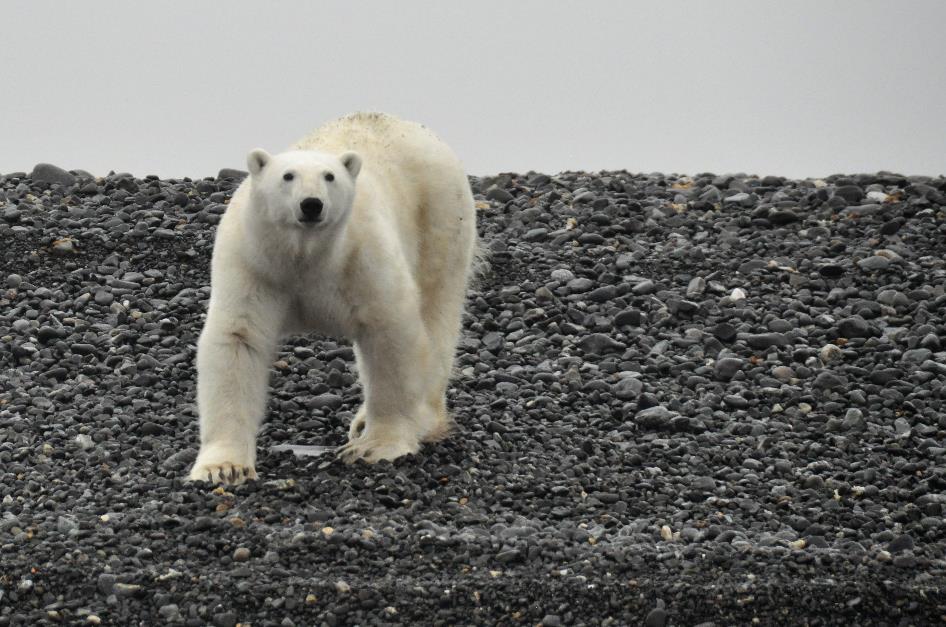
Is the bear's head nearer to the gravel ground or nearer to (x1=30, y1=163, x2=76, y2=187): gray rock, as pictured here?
the gravel ground

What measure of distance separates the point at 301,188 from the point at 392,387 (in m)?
1.20

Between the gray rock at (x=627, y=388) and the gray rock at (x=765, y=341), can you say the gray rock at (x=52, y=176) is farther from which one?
the gray rock at (x=765, y=341)

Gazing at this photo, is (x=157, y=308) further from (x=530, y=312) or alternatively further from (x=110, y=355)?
(x=530, y=312)

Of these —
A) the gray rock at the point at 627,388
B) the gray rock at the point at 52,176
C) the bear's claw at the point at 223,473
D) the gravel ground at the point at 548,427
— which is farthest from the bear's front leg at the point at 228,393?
the gray rock at the point at 52,176

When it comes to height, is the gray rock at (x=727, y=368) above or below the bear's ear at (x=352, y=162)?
below

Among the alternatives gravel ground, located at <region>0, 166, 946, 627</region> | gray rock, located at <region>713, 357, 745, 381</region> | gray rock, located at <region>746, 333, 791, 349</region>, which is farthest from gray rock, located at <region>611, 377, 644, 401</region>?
gray rock, located at <region>746, 333, 791, 349</region>

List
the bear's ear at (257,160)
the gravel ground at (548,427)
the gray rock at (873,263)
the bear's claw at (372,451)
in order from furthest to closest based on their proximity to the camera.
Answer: the gray rock at (873,263) → the bear's claw at (372,451) → the bear's ear at (257,160) → the gravel ground at (548,427)

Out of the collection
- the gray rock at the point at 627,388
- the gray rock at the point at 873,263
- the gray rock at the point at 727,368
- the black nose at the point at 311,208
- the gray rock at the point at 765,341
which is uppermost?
the black nose at the point at 311,208

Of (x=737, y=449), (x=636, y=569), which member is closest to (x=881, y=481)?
(x=737, y=449)

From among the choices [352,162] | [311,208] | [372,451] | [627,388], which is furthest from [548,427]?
[311,208]

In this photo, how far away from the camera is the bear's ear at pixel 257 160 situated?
790 centimetres

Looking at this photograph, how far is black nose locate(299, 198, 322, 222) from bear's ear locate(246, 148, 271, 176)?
1.30 ft

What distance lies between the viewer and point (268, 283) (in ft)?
26.7

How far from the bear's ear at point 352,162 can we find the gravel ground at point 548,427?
1469mm
